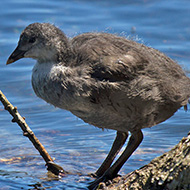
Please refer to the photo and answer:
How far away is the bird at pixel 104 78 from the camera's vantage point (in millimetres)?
5531

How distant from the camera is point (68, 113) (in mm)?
8656

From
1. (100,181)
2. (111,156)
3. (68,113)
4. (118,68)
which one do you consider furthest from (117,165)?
(68,113)

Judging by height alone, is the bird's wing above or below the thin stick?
above

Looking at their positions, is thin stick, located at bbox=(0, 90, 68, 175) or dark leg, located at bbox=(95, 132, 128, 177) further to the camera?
dark leg, located at bbox=(95, 132, 128, 177)

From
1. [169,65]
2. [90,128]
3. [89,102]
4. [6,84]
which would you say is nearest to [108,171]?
[89,102]

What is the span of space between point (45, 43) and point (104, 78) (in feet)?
2.64

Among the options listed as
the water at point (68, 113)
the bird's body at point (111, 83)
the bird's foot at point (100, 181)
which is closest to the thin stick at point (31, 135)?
the water at point (68, 113)

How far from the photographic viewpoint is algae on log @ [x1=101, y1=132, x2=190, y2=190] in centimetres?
437

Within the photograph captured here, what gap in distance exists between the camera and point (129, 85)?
221 inches

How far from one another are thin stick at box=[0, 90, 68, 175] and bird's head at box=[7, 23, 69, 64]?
648 millimetres

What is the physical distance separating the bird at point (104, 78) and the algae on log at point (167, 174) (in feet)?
3.20

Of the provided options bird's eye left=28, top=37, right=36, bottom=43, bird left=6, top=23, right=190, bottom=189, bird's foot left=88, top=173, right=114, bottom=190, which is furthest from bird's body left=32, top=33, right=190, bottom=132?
bird's foot left=88, top=173, right=114, bottom=190

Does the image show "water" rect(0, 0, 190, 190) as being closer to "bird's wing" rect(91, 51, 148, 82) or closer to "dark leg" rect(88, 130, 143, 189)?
"dark leg" rect(88, 130, 143, 189)

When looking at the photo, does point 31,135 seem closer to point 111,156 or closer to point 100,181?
point 100,181
